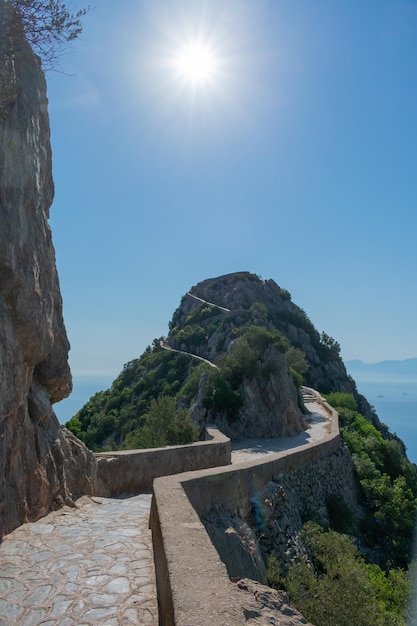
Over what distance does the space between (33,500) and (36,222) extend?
4.47 m

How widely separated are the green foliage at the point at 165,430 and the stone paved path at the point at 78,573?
25.3ft

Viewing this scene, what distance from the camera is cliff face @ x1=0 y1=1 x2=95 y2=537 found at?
639 cm

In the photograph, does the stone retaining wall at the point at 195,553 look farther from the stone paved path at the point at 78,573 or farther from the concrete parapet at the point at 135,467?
the concrete parapet at the point at 135,467

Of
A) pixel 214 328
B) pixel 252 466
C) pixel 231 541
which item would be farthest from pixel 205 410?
pixel 214 328

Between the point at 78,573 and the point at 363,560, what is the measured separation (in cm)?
772

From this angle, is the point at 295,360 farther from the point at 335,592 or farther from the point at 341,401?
the point at 335,592

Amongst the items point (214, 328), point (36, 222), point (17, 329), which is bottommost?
point (17, 329)

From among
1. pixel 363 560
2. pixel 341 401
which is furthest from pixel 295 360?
pixel 363 560

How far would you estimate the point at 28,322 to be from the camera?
711 cm

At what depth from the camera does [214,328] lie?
53.6 metres

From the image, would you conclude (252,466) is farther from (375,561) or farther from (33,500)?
(375,561)

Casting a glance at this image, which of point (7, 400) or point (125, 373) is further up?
point (125, 373)

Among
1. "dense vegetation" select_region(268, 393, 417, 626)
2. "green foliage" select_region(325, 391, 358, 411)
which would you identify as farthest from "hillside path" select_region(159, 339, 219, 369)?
"dense vegetation" select_region(268, 393, 417, 626)

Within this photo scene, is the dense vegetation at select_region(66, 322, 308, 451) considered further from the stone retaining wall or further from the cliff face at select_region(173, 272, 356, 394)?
the stone retaining wall
